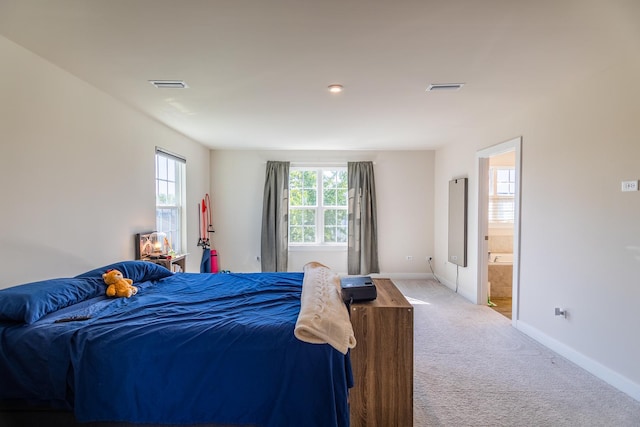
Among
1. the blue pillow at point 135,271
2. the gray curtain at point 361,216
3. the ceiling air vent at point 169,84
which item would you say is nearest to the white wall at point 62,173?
the blue pillow at point 135,271

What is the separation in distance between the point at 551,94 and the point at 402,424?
3.08 metres

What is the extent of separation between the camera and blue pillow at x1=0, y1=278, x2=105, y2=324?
169 centimetres

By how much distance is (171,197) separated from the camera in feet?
14.7

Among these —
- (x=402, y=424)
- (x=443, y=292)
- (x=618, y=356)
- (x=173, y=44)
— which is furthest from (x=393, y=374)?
(x=443, y=292)

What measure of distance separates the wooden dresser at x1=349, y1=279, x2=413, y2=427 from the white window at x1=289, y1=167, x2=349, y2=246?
4.21 m

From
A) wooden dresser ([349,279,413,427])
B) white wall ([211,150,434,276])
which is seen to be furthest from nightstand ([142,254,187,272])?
wooden dresser ([349,279,413,427])

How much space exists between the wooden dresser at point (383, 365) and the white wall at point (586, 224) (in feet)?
5.80

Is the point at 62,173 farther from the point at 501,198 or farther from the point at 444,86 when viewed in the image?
the point at 501,198

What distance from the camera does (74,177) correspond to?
2.62 meters

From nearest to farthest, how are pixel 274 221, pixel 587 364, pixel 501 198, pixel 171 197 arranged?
pixel 587 364 < pixel 171 197 < pixel 501 198 < pixel 274 221

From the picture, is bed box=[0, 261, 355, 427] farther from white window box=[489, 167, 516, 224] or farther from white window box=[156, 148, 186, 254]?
white window box=[489, 167, 516, 224]

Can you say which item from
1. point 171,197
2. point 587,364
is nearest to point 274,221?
point 171,197

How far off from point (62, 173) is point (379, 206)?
4643mm

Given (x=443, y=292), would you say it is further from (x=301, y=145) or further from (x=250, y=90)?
(x=250, y=90)
